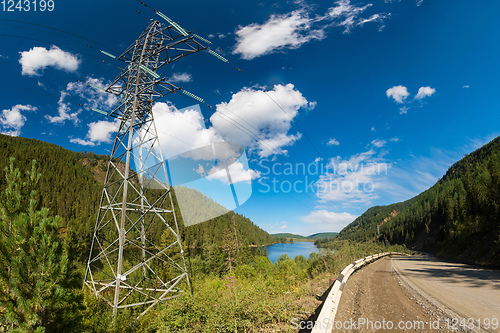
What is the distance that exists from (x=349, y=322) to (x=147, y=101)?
1042 centimetres

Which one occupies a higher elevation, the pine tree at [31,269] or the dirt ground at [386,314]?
the pine tree at [31,269]

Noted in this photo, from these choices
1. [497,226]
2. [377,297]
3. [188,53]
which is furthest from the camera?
[497,226]

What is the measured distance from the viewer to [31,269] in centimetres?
431

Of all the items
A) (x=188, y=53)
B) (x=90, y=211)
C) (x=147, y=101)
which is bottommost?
(x=90, y=211)

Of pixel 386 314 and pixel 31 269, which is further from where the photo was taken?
pixel 386 314

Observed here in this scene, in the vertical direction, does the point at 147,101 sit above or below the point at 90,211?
above

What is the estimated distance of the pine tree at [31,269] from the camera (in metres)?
4.10

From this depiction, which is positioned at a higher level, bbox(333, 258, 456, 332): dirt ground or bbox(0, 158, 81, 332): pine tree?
bbox(0, 158, 81, 332): pine tree

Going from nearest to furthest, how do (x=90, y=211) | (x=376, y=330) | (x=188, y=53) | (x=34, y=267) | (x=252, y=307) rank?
(x=376, y=330) → (x=34, y=267) → (x=252, y=307) → (x=188, y=53) → (x=90, y=211)

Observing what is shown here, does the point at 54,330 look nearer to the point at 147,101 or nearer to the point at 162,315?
the point at 162,315

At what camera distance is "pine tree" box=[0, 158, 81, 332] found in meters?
4.10

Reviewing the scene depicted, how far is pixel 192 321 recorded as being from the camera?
545 cm

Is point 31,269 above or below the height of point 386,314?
above

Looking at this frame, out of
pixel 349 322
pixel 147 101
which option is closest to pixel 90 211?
pixel 147 101
